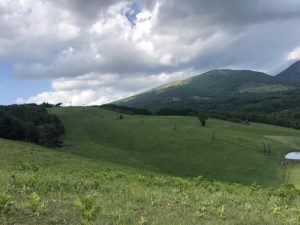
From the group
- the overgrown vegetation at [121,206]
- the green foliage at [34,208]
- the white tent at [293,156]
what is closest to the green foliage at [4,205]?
the overgrown vegetation at [121,206]

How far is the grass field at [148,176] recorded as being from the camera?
1319 centimetres

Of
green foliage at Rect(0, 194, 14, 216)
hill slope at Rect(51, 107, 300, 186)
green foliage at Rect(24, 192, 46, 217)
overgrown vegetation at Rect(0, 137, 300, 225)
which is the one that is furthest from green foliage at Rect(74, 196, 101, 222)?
hill slope at Rect(51, 107, 300, 186)

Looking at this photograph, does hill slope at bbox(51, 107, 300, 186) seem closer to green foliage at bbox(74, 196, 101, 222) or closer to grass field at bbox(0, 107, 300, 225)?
grass field at bbox(0, 107, 300, 225)

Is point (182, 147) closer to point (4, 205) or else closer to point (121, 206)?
point (121, 206)

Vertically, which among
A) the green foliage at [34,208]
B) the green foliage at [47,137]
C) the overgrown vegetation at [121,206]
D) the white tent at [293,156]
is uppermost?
the green foliage at [34,208]

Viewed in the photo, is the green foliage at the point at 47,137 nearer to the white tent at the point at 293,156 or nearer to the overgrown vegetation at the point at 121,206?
the white tent at the point at 293,156

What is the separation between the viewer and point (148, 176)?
39.5 meters

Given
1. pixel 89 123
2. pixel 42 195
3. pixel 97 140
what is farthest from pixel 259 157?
pixel 42 195

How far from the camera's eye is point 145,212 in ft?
45.3

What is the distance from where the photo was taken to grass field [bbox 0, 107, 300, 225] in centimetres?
1319

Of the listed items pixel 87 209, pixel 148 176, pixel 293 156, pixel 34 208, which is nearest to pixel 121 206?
pixel 87 209

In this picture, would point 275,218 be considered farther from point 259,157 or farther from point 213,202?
point 259,157

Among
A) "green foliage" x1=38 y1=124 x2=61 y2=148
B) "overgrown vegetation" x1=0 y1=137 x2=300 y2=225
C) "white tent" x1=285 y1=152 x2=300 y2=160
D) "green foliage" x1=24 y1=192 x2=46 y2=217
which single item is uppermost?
"green foliage" x1=24 y1=192 x2=46 y2=217

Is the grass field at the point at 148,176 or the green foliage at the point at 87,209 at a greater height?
the green foliage at the point at 87,209
